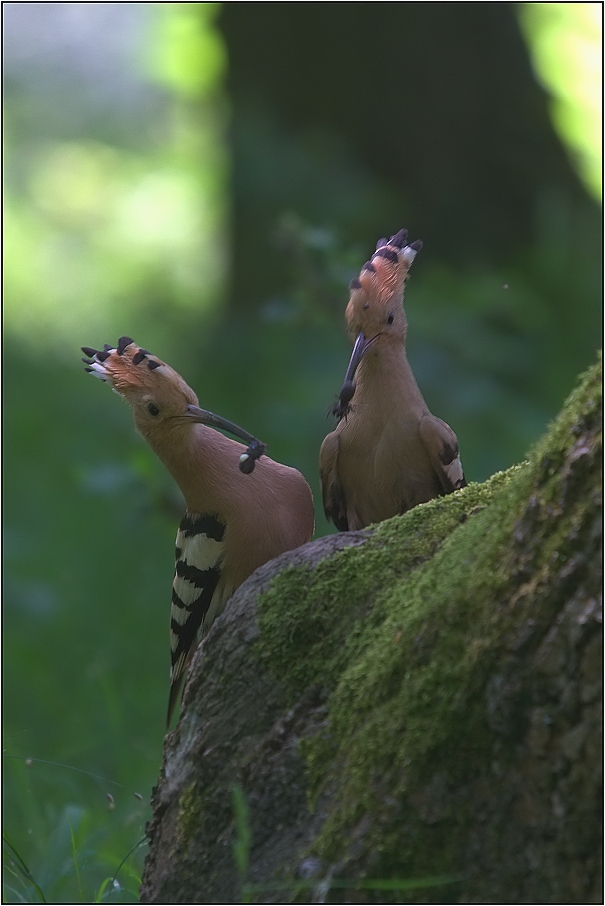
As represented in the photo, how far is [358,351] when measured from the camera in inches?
114

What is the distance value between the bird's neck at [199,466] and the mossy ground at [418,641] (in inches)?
25.5

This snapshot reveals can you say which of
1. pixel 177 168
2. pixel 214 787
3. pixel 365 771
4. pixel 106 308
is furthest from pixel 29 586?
pixel 177 168

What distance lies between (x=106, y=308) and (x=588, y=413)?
10367 millimetres

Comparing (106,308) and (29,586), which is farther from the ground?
(106,308)

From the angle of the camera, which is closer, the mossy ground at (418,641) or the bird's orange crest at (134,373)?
the mossy ground at (418,641)

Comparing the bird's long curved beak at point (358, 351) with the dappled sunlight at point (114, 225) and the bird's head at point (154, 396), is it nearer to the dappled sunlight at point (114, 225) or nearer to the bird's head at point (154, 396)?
the bird's head at point (154, 396)

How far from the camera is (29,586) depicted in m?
5.36

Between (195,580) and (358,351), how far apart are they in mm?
854

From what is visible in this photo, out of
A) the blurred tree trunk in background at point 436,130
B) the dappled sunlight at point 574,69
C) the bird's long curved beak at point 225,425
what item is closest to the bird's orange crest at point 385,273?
the bird's long curved beak at point 225,425

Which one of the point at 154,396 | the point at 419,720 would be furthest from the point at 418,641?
the point at 154,396

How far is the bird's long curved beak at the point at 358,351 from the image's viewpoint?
2807mm

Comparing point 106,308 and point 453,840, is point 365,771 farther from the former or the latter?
point 106,308

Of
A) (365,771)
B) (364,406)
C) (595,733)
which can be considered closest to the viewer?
(595,733)

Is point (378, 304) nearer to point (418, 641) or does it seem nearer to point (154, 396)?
point (154, 396)
